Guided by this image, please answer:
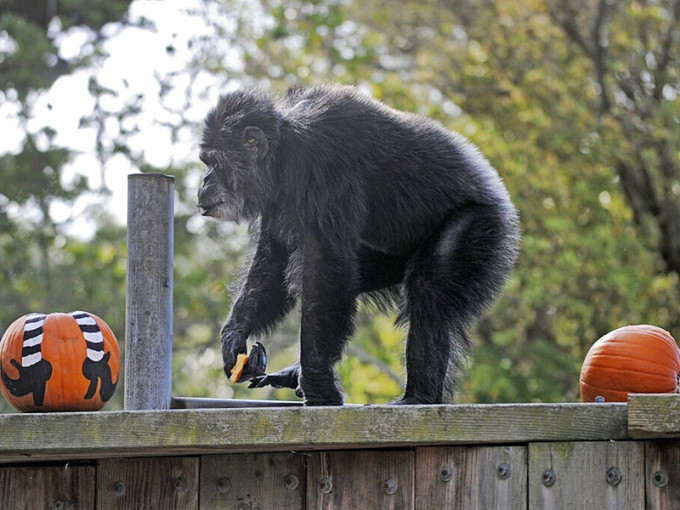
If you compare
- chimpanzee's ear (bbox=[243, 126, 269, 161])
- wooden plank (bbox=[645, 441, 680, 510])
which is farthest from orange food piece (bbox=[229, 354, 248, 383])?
wooden plank (bbox=[645, 441, 680, 510])

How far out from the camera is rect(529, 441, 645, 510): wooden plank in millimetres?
2781

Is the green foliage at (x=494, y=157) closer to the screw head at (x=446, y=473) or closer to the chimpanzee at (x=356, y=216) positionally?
the chimpanzee at (x=356, y=216)

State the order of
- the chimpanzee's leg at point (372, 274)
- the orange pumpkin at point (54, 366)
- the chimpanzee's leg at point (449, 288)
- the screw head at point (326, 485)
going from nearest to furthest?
the screw head at point (326, 485) < the orange pumpkin at point (54, 366) < the chimpanzee's leg at point (449, 288) < the chimpanzee's leg at point (372, 274)

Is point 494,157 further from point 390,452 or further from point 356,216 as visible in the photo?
point 390,452

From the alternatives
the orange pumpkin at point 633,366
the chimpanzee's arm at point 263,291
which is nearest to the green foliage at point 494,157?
the chimpanzee's arm at point 263,291

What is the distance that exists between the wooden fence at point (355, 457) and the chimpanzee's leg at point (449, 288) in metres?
0.94

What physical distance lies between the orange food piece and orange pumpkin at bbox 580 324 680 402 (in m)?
1.44

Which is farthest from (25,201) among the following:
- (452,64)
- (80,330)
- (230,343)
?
(80,330)

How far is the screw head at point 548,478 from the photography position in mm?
2791

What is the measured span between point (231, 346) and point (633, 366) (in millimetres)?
1687

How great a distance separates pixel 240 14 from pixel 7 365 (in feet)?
28.3

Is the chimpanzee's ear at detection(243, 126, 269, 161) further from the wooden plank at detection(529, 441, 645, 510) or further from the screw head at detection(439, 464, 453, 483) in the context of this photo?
the wooden plank at detection(529, 441, 645, 510)

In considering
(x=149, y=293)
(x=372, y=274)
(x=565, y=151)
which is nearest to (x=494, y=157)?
(x=565, y=151)

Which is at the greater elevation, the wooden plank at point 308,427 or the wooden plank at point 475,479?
the wooden plank at point 308,427
